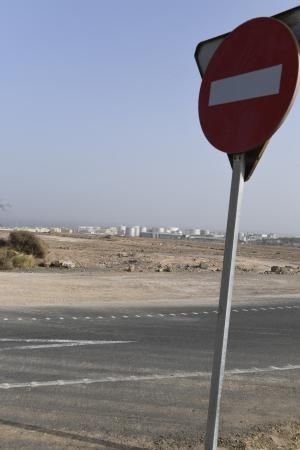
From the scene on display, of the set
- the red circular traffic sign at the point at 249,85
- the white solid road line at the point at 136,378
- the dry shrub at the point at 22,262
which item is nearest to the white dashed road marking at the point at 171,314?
the white solid road line at the point at 136,378

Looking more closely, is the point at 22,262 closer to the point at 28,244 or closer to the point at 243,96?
the point at 28,244

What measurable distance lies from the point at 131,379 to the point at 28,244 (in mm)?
29209

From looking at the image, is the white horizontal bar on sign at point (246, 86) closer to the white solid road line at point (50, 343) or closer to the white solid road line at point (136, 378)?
the white solid road line at point (136, 378)

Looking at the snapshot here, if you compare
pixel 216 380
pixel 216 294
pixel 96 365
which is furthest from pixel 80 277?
A: pixel 216 380

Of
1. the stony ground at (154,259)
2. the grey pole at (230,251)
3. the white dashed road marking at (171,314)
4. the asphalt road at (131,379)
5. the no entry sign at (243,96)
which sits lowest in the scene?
the stony ground at (154,259)

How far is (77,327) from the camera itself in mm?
9984

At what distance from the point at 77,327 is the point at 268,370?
13.7 feet

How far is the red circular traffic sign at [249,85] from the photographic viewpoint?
2781mm

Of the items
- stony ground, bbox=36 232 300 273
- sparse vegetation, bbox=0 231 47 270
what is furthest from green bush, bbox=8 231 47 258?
stony ground, bbox=36 232 300 273

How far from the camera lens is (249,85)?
2982 mm

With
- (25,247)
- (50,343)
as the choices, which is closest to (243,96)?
(50,343)

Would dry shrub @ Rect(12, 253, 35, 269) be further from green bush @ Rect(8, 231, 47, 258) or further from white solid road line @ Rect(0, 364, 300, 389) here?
white solid road line @ Rect(0, 364, 300, 389)

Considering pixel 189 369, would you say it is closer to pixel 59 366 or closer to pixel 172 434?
pixel 59 366

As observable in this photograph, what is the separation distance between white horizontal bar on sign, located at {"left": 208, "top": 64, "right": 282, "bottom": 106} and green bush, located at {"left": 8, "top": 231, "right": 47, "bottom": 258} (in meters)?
31.0
